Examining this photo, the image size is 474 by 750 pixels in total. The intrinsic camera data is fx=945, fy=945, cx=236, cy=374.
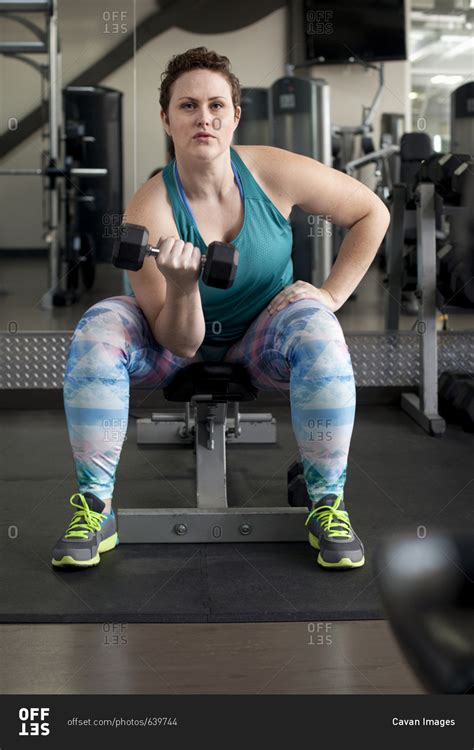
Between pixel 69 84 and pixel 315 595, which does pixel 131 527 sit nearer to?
pixel 315 595

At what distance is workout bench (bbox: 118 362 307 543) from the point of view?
81.5 inches

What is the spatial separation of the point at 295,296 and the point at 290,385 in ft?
0.68

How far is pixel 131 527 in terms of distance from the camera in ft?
6.98

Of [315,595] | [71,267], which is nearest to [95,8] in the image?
[71,267]

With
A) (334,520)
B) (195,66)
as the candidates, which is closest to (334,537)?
(334,520)

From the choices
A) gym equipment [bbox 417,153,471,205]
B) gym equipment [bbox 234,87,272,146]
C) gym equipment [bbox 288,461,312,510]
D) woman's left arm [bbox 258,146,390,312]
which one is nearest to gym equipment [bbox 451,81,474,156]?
gym equipment [bbox 234,87,272,146]

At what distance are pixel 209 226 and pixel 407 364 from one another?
1.75 metres

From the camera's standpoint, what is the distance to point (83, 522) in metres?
2.00

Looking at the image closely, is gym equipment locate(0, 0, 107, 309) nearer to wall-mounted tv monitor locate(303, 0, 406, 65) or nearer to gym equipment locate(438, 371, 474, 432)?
wall-mounted tv monitor locate(303, 0, 406, 65)

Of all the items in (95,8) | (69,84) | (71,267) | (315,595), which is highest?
(95,8)

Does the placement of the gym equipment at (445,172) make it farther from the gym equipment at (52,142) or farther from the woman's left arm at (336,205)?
the gym equipment at (52,142)
